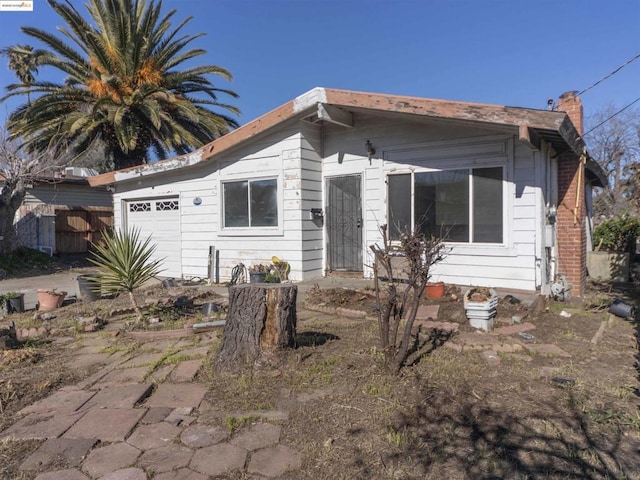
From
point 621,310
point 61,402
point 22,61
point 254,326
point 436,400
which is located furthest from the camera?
point 22,61

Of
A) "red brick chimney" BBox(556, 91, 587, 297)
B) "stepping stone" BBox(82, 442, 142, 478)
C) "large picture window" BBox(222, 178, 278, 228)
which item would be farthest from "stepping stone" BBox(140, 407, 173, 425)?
"red brick chimney" BBox(556, 91, 587, 297)

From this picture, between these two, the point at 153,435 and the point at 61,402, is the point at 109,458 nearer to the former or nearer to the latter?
→ the point at 153,435

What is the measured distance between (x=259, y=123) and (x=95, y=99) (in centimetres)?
936

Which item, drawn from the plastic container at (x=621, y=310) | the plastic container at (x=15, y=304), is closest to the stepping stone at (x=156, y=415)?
the plastic container at (x=15, y=304)

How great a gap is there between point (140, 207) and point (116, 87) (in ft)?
18.5

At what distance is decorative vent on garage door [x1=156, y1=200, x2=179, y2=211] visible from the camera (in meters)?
11.0

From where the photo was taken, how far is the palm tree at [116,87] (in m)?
14.1

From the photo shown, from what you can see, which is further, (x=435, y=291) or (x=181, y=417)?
(x=435, y=291)

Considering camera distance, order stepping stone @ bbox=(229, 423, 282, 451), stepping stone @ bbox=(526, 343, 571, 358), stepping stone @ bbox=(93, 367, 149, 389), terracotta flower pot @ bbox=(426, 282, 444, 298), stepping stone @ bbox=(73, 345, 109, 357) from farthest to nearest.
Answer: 1. terracotta flower pot @ bbox=(426, 282, 444, 298)
2. stepping stone @ bbox=(73, 345, 109, 357)
3. stepping stone @ bbox=(526, 343, 571, 358)
4. stepping stone @ bbox=(93, 367, 149, 389)
5. stepping stone @ bbox=(229, 423, 282, 451)

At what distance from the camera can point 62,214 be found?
688 inches

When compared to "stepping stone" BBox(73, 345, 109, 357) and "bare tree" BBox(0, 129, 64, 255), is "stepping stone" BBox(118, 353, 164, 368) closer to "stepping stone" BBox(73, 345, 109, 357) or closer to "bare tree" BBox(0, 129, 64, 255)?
"stepping stone" BBox(73, 345, 109, 357)

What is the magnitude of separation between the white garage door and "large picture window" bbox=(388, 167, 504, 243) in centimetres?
553

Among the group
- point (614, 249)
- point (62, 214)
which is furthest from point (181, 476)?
point (62, 214)

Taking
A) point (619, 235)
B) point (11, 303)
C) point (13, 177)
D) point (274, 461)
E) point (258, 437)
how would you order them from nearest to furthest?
point (274, 461), point (258, 437), point (11, 303), point (619, 235), point (13, 177)
